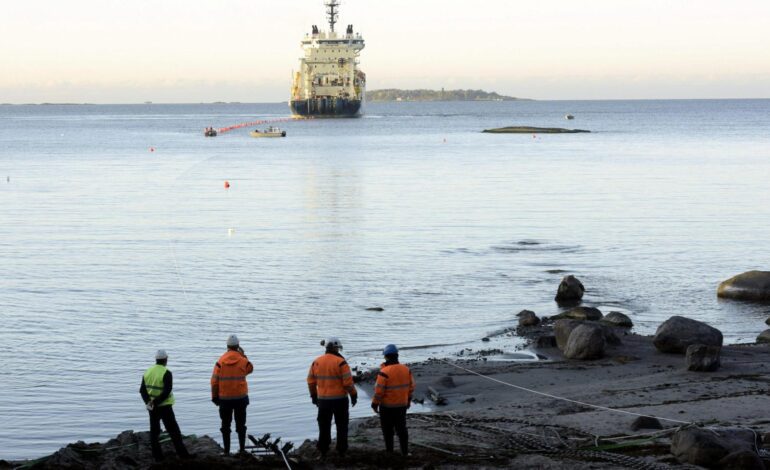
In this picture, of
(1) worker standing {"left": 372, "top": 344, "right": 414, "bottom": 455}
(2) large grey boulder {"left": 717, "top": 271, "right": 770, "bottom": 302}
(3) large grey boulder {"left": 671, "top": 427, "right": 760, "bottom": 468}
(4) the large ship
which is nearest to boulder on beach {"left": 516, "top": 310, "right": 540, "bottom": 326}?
(2) large grey boulder {"left": 717, "top": 271, "right": 770, "bottom": 302}

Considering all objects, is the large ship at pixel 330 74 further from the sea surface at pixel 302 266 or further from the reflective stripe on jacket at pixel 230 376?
the reflective stripe on jacket at pixel 230 376

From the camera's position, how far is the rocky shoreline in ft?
47.1

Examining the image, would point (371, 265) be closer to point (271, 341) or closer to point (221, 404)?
point (271, 341)

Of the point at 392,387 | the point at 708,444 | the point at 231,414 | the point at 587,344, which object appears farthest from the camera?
the point at 587,344

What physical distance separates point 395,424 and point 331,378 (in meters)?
1.04

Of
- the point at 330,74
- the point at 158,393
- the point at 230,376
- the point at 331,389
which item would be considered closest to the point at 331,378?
the point at 331,389

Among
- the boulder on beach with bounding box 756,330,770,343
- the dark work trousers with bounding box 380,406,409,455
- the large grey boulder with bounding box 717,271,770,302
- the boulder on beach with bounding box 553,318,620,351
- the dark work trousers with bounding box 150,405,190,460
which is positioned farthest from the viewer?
the large grey boulder with bounding box 717,271,770,302

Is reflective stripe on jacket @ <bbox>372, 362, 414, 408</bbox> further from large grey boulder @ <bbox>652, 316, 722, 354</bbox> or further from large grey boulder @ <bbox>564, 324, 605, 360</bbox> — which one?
large grey boulder @ <bbox>652, 316, 722, 354</bbox>

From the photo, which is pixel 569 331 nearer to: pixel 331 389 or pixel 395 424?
pixel 395 424

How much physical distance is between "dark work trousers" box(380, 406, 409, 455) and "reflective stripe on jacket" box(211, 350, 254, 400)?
1857 mm

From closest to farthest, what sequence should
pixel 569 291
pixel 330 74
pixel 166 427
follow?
pixel 166 427
pixel 569 291
pixel 330 74

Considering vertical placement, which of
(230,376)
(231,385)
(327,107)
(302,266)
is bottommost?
(302,266)

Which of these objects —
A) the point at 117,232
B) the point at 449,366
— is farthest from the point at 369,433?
the point at 117,232

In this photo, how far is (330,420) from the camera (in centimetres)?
1458
